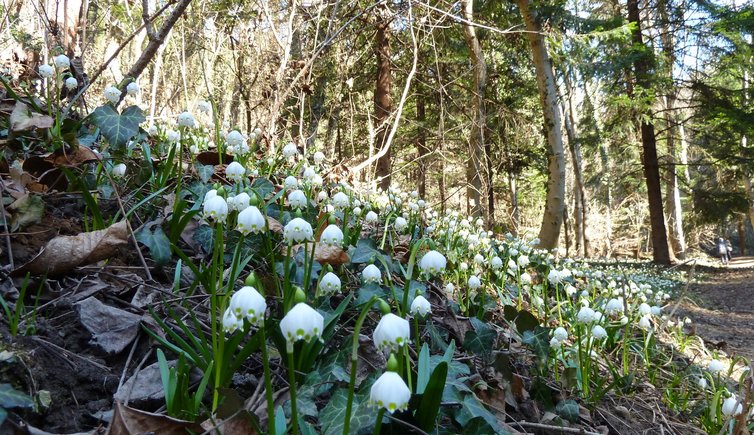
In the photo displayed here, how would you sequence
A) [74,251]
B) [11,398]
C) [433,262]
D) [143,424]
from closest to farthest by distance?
[11,398] → [143,424] → [433,262] → [74,251]

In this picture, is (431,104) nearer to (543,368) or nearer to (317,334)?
(543,368)

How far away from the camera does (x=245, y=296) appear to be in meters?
0.99

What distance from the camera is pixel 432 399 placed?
3.77 ft

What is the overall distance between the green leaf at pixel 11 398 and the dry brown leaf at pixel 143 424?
0.17 meters

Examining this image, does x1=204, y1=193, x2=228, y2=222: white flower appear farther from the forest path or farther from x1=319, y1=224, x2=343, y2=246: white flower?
the forest path

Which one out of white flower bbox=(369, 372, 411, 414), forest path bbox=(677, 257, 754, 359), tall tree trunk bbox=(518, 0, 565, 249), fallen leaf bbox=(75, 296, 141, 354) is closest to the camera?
white flower bbox=(369, 372, 411, 414)

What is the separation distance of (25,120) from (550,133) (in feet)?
29.3

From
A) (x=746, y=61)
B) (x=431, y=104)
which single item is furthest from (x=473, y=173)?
(x=746, y=61)

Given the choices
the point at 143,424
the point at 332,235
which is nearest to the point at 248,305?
the point at 143,424

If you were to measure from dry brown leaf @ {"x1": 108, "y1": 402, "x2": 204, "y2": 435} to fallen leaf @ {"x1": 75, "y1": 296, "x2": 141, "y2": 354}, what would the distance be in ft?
1.36

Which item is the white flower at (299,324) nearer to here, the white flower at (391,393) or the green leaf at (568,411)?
the white flower at (391,393)

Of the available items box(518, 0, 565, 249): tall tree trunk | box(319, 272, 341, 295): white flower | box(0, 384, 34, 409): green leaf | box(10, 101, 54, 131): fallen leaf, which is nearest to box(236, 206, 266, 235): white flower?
box(319, 272, 341, 295): white flower

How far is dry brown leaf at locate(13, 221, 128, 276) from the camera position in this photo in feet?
5.49

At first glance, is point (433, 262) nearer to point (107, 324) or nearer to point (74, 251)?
point (107, 324)
